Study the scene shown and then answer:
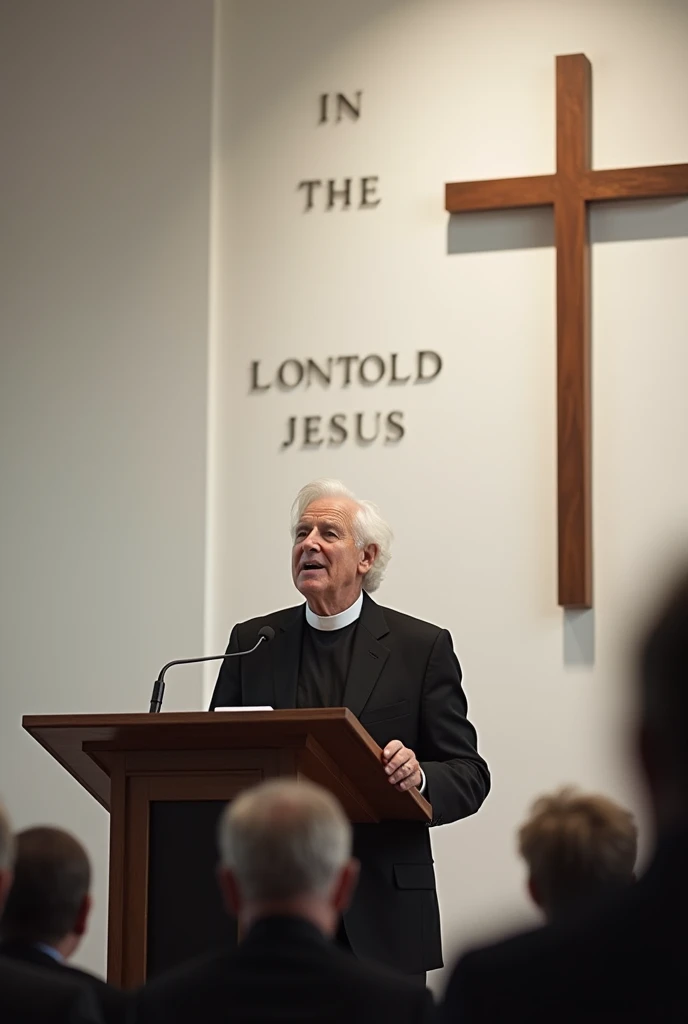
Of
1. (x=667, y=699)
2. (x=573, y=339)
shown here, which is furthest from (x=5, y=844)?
(x=573, y=339)

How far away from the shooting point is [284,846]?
2.13m

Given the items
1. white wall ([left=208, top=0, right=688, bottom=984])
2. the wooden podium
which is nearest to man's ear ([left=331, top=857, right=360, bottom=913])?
the wooden podium

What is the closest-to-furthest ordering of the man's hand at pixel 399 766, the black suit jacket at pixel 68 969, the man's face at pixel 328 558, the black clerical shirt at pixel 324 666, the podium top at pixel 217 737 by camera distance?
the black suit jacket at pixel 68 969 → the podium top at pixel 217 737 → the man's hand at pixel 399 766 → the black clerical shirt at pixel 324 666 → the man's face at pixel 328 558

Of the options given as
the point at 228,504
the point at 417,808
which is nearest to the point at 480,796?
the point at 417,808

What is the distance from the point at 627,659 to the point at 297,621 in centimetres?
295

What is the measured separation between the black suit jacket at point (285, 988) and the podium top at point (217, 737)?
45.5 inches

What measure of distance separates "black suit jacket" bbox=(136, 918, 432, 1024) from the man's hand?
1457 millimetres

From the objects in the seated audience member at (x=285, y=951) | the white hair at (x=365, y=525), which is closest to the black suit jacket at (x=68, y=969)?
the seated audience member at (x=285, y=951)

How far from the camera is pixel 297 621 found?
4.57 metres

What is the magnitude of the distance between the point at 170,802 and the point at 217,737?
0.72ft

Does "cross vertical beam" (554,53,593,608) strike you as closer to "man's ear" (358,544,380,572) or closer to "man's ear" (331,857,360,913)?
"man's ear" (358,544,380,572)

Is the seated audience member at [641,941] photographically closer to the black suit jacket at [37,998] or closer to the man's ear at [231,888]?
the man's ear at [231,888]

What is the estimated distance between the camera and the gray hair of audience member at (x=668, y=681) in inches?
60.2

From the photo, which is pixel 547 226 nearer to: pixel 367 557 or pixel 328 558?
pixel 367 557
